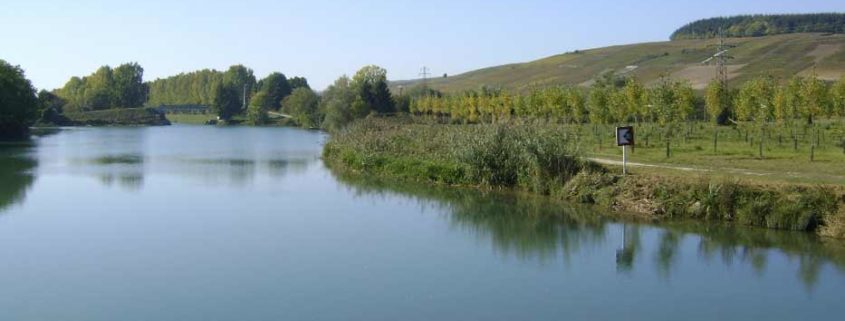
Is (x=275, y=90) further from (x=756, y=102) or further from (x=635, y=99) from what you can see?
(x=756, y=102)

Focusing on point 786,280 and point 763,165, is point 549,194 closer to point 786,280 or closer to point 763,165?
point 763,165

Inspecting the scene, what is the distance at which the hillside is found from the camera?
266 ft

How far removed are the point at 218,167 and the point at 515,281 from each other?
26.5 metres

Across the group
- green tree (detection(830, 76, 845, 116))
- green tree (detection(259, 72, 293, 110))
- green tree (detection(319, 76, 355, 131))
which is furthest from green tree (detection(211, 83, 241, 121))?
green tree (detection(830, 76, 845, 116))

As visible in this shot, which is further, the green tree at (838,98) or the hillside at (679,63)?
the hillside at (679,63)

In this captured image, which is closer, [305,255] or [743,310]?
[743,310]

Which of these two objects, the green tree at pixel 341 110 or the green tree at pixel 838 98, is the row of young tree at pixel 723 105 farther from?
the green tree at pixel 341 110

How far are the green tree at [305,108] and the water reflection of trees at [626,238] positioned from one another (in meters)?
73.1

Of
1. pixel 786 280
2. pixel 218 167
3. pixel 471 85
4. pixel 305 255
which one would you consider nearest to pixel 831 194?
pixel 786 280

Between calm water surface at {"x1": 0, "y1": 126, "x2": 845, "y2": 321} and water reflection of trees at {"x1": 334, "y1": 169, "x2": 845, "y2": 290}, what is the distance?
5 centimetres

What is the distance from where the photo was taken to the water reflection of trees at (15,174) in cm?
2664

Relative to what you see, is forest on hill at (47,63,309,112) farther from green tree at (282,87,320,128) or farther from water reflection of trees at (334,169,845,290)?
water reflection of trees at (334,169,845,290)

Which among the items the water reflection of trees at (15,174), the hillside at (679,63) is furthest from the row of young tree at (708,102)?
the hillside at (679,63)

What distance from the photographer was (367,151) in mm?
36875
